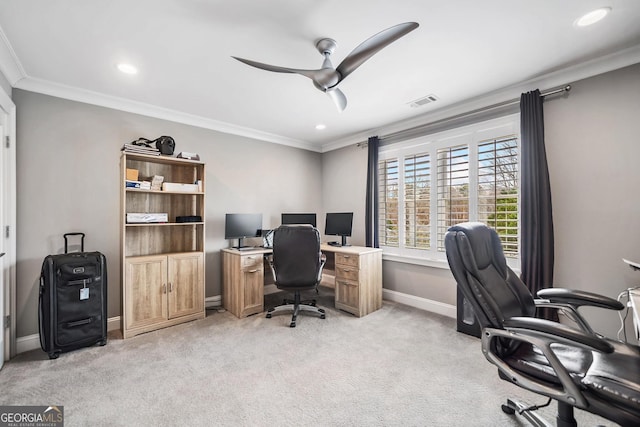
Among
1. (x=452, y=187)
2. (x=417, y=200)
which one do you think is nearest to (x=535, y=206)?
(x=452, y=187)

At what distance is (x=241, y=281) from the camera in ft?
11.0

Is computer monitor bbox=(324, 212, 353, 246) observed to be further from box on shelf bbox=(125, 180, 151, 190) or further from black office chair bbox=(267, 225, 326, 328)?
box on shelf bbox=(125, 180, 151, 190)

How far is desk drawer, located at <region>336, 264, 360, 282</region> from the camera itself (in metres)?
3.45

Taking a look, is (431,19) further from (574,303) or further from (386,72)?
(574,303)

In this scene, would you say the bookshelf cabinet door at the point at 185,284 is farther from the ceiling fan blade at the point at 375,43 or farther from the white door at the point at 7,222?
the ceiling fan blade at the point at 375,43

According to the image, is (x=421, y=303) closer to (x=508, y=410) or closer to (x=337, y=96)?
(x=508, y=410)

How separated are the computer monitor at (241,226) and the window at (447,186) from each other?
1830 mm

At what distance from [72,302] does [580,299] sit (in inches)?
153

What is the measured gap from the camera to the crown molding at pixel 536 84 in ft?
7.28

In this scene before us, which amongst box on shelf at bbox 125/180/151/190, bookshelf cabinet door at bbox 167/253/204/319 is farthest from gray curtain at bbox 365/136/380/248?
box on shelf at bbox 125/180/151/190

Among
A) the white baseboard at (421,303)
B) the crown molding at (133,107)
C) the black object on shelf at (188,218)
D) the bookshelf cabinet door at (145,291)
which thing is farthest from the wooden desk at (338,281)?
the crown molding at (133,107)

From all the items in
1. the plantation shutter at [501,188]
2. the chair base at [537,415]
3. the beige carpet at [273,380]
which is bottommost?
the beige carpet at [273,380]

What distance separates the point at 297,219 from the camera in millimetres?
4375

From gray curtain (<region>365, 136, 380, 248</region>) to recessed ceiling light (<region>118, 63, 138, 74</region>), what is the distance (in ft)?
9.70
